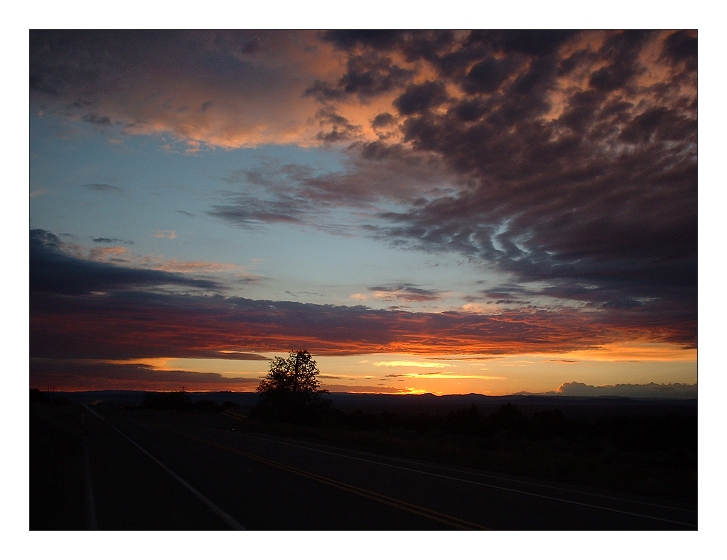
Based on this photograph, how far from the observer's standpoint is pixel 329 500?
12125 mm

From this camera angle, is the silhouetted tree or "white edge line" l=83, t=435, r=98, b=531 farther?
the silhouetted tree

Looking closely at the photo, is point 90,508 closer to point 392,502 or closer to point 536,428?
point 392,502

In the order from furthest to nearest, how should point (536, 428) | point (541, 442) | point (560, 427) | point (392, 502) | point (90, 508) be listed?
point (536, 428) < point (560, 427) < point (541, 442) < point (392, 502) < point (90, 508)

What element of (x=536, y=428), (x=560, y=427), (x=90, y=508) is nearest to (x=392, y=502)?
(x=90, y=508)

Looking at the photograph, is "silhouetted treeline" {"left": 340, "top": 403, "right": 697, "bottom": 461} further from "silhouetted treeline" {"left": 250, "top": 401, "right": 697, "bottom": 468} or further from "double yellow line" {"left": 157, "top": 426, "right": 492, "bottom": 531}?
"double yellow line" {"left": 157, "top": 426, "right": 492, "bottom": 531}

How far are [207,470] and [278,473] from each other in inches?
97.4

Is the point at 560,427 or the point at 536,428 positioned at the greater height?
the point at 560,427

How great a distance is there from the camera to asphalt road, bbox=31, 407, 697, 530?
33.6ft

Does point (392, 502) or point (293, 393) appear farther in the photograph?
point (293, 393)

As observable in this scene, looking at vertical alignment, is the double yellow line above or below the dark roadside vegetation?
above

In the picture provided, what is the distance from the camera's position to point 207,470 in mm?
17672

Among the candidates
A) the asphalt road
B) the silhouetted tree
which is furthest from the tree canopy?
the asphalt road

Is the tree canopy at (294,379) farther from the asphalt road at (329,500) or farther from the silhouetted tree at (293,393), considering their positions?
the asphalt road at (329,500)

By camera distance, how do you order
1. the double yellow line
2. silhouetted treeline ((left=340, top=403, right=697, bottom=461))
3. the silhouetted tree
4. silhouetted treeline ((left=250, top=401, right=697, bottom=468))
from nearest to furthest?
the double yellow line → silhouetted treeline ((left=250, top=401, right=697, bottom=468)) → silhouetted treeline ((left=340, top=403, right=697, bottom=461)) → the silhouetted tree
